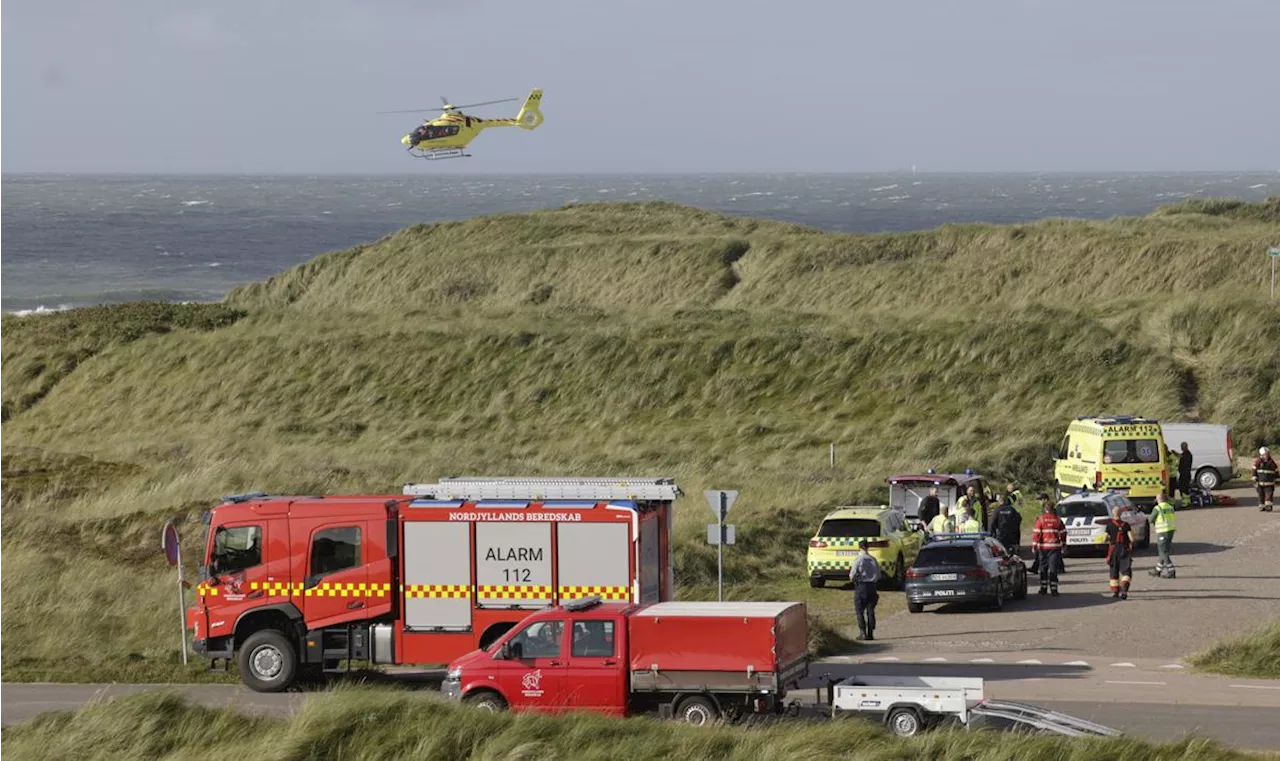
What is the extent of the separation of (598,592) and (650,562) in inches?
31.3

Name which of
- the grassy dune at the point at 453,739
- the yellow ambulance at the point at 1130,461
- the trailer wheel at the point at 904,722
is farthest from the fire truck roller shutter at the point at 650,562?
the yellow ambulance at the point at 1130,461

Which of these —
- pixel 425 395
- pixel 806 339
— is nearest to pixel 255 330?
pixel 425 395

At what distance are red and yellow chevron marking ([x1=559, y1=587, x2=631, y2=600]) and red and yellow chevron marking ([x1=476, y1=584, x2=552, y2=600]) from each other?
321mm

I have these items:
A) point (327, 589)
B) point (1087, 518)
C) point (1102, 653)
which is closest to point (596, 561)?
point (327, 589)

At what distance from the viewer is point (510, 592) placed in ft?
64.4

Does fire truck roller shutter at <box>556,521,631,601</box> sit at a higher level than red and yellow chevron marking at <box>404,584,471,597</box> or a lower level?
higher

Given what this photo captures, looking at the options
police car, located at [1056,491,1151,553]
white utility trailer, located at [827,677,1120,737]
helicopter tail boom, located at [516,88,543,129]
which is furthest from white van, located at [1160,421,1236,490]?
helicopter tail boom, located at [516,88,543,129]

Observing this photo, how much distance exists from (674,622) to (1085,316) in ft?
126

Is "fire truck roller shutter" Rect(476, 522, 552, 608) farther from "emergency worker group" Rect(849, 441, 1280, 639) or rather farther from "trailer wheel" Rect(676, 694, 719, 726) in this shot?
"emergency worker group" Rect(849, 441, 1280, 639)

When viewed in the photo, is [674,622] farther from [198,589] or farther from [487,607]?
[198,589]

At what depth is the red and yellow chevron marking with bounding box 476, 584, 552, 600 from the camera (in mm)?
19609

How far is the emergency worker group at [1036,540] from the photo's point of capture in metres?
23.5

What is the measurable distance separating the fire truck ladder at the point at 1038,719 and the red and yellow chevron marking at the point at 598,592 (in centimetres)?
516

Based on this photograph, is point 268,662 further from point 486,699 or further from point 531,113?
point 531,113
